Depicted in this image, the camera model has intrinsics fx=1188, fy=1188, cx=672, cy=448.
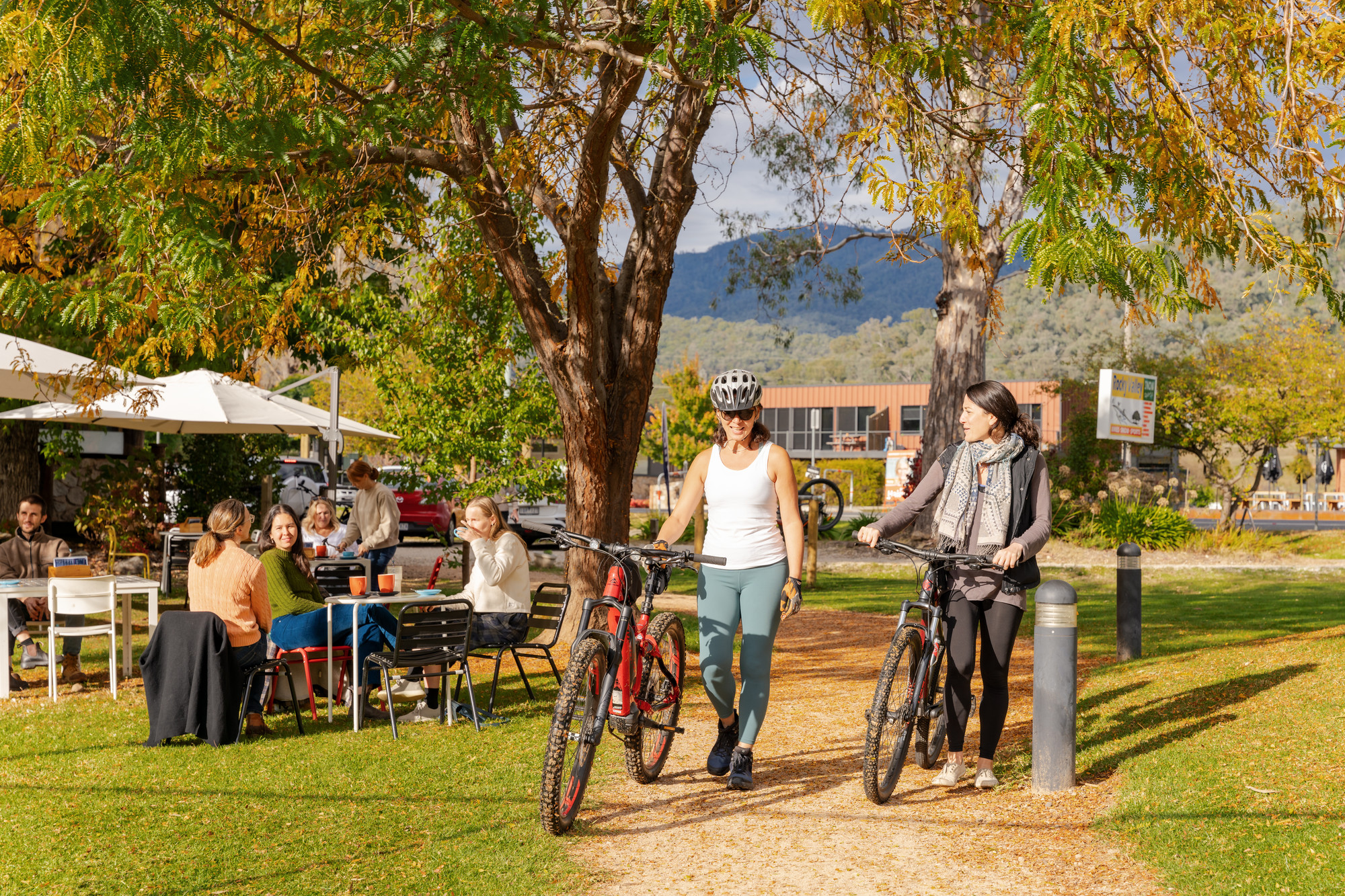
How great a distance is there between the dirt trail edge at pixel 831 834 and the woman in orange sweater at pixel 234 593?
6.97 feet

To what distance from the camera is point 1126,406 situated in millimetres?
20969

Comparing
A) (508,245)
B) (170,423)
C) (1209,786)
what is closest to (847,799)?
(1209,786)

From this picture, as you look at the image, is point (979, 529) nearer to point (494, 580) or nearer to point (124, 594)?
point (494, 580)

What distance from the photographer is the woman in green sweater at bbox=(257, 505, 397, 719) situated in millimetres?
7176

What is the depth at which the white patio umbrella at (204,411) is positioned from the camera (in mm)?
11648

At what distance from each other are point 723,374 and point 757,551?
81 centimetres

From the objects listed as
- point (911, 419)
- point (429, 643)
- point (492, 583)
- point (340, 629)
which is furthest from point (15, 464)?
point (911, 419)

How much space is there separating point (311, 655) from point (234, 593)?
29.0 inches

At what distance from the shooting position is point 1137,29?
6.76 meters

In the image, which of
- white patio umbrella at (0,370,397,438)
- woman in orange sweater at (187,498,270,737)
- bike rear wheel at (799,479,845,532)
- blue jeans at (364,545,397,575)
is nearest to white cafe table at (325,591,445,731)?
woman in orange sweater at (187,498,270,737)

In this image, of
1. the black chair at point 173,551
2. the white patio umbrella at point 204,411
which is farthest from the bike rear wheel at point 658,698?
the black chair at point 173,551

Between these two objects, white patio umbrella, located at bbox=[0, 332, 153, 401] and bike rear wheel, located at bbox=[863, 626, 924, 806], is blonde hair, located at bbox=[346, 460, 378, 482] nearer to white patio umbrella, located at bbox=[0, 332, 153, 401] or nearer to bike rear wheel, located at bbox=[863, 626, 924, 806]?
white patio umbrella, located at bbox=[0, 332, 153, 401]

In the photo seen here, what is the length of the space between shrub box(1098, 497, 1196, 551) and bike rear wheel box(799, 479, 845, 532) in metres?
5.35

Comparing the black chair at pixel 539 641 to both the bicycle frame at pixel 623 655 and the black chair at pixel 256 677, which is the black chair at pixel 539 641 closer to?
the black chair at pixel 256 677
